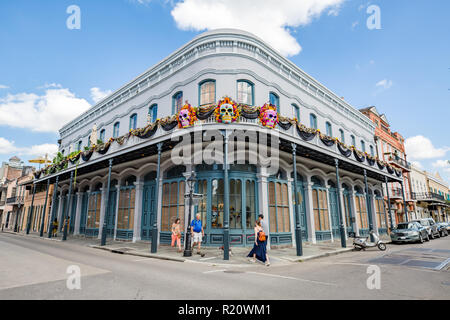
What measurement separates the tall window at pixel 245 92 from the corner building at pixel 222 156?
62 millimetres

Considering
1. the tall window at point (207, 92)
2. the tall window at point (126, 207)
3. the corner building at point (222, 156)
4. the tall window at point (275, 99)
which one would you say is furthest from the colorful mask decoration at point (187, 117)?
the tall window at point (126, 207)

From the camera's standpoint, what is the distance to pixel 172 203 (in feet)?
46.8

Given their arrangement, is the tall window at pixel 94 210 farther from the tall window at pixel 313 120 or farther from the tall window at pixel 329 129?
the tall window at pixel 329 129

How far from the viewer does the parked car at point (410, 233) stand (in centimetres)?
1634

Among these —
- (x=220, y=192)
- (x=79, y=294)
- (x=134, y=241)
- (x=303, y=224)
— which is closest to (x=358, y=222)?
(x=303, y=224)

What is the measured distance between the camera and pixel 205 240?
12.4 meters

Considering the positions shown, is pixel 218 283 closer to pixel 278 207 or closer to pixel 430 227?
pixel 278 207

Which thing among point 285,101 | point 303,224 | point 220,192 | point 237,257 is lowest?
point 237,257

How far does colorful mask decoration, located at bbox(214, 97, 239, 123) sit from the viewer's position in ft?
36.9

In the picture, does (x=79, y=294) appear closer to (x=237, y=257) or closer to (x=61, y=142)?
(x=237, y=257)

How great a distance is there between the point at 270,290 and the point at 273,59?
14.3 m

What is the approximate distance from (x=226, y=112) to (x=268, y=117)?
6.78 feet

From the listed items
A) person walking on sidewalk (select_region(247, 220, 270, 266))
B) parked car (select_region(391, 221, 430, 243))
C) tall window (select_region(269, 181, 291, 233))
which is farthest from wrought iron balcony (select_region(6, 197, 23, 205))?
parked car (select_region(391, 221, 430, 243))

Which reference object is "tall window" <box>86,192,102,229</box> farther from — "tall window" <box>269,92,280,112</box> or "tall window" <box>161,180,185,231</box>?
"tall window" <box>269,92,280,112</box>
